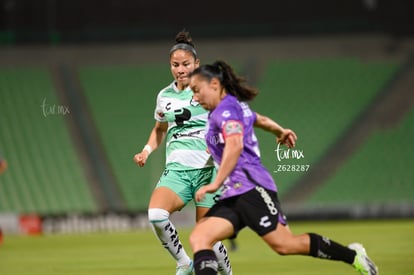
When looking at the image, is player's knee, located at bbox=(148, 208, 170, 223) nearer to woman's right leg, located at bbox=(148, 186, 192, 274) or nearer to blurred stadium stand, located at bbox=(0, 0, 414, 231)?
woman's right leg, located at bbox=(148, 186, 192, 274)

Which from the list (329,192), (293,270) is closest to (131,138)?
(329,192)

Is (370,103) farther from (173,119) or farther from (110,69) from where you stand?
(173,119)

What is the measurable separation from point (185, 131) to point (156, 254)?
5.88 metres

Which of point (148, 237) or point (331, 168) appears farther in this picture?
point (331, 168)

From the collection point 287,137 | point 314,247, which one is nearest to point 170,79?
point 287,137

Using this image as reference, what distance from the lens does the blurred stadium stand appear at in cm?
2352

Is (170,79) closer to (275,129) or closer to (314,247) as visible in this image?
(275,129)

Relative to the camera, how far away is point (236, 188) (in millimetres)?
7078

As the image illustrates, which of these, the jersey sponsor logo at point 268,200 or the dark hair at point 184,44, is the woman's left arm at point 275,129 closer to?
the jersey sponsor logo at point 268,200

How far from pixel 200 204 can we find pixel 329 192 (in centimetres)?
1551

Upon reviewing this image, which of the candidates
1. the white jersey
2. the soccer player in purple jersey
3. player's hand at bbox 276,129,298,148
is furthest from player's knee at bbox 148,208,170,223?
player's hand at bbox 276,129,298,148

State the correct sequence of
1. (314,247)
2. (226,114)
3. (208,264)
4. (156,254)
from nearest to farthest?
(208,264)
(226,114)
(314,247)
(156,254)

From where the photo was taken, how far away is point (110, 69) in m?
26.5

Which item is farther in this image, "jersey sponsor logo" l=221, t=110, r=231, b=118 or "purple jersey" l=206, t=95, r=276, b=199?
"purple jersey" l=206, t=95, r=276, b=199
